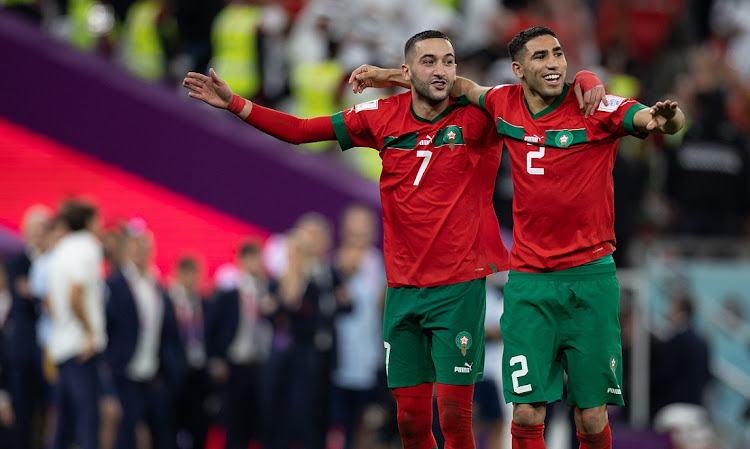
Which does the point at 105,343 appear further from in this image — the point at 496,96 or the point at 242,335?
the point at 496,96

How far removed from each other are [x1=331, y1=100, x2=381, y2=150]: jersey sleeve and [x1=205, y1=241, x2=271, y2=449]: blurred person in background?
215 inches

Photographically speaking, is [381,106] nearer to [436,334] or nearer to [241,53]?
[436,334]

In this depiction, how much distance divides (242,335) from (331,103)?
13.6 ft

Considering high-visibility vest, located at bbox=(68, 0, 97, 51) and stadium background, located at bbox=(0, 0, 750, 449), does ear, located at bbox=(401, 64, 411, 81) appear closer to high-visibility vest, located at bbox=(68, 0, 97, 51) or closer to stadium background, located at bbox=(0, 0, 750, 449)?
stadium background, located at bbox=(0, 0, 750, 449)

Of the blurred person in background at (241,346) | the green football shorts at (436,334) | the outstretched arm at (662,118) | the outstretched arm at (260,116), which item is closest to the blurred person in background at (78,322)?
the blurred person in background at (241,346)

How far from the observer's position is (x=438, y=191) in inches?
287

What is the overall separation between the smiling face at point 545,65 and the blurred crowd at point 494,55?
287 inches

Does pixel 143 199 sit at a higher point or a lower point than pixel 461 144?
higher

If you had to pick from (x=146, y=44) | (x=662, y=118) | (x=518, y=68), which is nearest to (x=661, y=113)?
(x=662, y=118)

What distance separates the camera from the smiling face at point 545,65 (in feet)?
22.6

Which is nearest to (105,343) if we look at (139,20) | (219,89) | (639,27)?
(219,89)

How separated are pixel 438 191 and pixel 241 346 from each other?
19.7 feet

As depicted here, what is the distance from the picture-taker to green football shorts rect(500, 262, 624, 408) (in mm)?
6895

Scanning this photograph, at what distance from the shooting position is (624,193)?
47.5 feet
